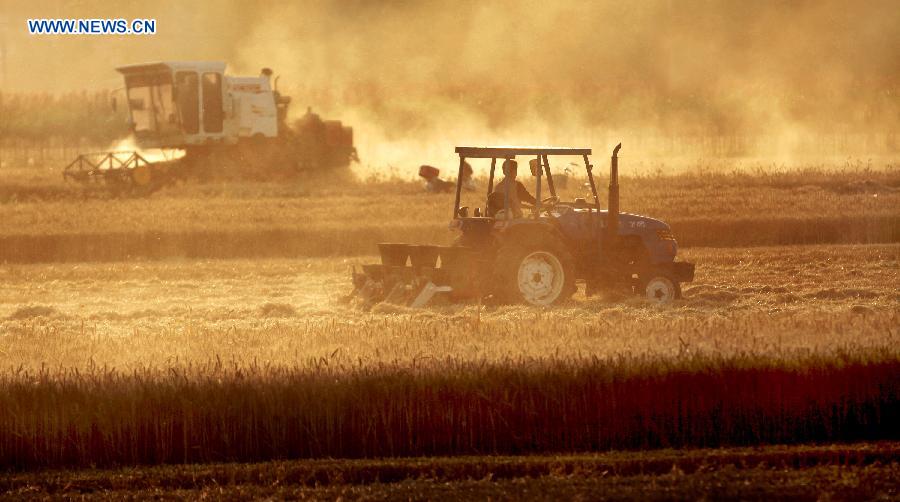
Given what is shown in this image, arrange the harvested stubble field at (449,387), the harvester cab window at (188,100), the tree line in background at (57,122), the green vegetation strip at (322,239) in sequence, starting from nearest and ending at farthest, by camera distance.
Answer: the harvested stubble field at (449,387) → the green vegetation strip at (322,239) → the harvester cab window at (188,100) → the tree line in background at (57,122)

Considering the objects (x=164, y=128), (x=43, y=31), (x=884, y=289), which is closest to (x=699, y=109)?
(x=164, y=128)

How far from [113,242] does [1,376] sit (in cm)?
1365

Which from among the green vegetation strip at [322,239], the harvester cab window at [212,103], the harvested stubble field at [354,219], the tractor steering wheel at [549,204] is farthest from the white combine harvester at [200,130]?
the tractor steering wheel at [549,204]

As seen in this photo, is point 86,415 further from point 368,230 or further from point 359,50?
point 359,50

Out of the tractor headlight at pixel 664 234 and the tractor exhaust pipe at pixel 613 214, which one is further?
the tractor headlight at pixel 664 234

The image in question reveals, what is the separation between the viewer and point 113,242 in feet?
79.1

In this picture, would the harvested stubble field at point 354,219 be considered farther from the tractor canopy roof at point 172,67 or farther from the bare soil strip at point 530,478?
the bare soil strip at point 530,478

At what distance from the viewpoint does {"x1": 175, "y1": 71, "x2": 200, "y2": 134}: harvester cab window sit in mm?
34094

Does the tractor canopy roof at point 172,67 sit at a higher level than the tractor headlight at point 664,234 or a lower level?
higher

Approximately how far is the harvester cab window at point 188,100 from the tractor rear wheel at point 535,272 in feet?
66.2

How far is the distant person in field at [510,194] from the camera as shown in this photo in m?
15.2

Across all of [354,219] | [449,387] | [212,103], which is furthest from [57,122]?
[449,387]

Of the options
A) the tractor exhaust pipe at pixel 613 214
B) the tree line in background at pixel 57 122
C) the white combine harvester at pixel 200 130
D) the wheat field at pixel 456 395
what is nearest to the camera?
the wheat field at pixel 456 395

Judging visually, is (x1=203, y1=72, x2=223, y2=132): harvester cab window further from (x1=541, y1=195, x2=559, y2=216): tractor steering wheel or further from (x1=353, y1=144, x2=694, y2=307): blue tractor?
(x1=541, y1=195, x2=559, y2=216): tractor steering wheel
